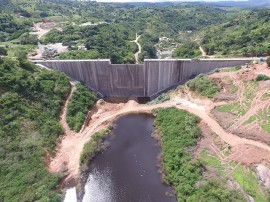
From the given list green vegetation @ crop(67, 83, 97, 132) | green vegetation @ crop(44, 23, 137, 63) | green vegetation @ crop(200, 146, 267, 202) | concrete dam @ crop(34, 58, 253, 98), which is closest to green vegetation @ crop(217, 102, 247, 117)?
green vegetation @ crop(200, 146, 267, 202)

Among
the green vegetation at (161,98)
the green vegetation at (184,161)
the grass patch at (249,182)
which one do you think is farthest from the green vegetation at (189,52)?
the grass patch at (249,182)

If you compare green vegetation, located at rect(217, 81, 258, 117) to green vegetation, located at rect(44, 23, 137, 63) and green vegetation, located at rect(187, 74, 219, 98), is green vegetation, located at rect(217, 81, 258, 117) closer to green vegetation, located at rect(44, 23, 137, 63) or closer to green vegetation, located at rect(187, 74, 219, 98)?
green vegetation, located at rect(187, 74, 219, 98)

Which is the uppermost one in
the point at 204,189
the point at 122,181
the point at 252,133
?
the point at 252,133

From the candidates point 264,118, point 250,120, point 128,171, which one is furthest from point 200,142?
point 128,171

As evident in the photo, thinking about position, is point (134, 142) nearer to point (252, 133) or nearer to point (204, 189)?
point (204, 189)

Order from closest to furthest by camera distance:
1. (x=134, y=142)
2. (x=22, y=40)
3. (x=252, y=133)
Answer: (x=252, y=133)
(x=134, y=142)
(x=22, y=40)

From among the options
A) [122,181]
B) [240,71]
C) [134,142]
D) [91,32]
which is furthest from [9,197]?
[91,32]
